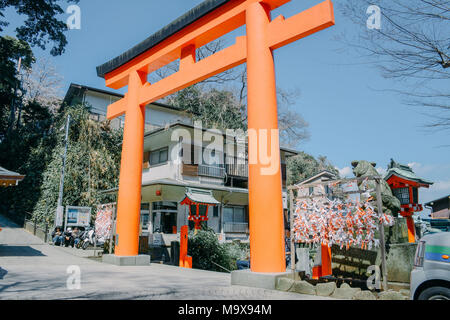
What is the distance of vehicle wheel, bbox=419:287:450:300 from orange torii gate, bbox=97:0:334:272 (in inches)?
88.9

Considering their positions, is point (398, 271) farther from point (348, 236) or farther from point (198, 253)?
point (198, 253)

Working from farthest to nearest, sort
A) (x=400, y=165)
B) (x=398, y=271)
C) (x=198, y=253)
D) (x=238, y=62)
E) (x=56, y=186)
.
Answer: (x=56, y=186) < (x=198, y=253) < (x=400, y=165) < (x=238, y=62) < (x=398, y=271)

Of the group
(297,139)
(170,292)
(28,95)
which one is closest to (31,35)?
(170,292)

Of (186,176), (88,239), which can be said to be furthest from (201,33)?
(186,176)

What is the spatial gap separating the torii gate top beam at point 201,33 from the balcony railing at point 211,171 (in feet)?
32.9

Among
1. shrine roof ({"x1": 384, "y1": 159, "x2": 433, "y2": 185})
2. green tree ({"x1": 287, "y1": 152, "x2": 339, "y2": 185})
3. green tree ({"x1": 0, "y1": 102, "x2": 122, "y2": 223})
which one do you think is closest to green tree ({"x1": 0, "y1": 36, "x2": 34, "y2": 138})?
green tree ({"x1": 0, "y1": 102, "x2": 122, "y2": 223})

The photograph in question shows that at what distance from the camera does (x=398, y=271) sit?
17.1 feet

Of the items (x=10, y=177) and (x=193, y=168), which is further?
(x=193, y=168)

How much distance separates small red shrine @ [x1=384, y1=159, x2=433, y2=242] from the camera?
9297 mm

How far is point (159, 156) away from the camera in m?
20.4

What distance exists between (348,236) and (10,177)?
987cm

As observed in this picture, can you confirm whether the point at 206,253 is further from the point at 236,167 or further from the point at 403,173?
the point at 236,167

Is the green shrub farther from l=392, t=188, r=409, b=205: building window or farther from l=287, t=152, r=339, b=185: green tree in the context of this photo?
l=287, t=152, r=339, b=185: green tree

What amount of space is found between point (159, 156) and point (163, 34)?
12896 mm
